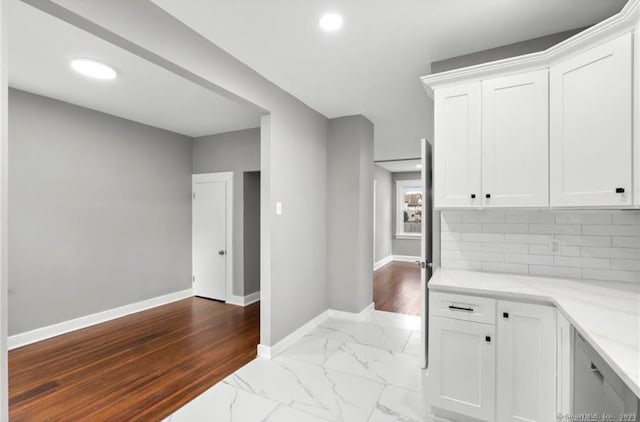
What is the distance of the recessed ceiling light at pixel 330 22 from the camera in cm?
194

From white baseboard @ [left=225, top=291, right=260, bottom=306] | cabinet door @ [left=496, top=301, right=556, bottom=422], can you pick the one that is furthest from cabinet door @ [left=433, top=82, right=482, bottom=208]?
white baseboard @ [left=225, top=291, right=260, bottom=306]

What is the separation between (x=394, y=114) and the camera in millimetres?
3875

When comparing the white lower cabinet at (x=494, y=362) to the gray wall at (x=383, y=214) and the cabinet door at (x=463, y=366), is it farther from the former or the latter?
the gray wall at (x=383, y=214)

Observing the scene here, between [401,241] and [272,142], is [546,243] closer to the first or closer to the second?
[272,142]

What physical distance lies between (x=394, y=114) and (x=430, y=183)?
1584mm

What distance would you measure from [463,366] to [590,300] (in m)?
0.79

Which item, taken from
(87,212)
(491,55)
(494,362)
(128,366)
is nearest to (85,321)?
(87,212)

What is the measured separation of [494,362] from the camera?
1.79 m

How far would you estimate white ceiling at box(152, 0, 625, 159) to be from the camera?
1842mm

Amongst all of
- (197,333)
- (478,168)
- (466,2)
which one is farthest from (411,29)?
(197,333)

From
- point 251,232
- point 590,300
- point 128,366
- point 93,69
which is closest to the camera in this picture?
point 590,300

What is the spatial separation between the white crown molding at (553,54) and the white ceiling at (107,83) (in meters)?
2.02

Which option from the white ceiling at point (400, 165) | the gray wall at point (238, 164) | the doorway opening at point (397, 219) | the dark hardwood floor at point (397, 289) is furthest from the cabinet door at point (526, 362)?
the white ceiling at point (400, 165)

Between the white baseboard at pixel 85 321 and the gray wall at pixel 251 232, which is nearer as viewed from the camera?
the white baseboard at pixel 85 321
